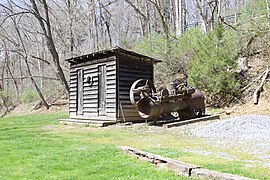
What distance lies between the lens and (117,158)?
5.52 meters

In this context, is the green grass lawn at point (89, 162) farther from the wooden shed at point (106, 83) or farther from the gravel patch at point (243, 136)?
the wooden shed at point (106, 83)

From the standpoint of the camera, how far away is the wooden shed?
A: 12.5 metres

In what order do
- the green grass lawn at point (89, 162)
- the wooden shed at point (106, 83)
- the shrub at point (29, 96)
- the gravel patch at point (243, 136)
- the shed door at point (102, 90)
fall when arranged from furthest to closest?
the shrub at point (29, 96) → the shed door at point (102, 90) → the wooden shed at point (106, 83) → the gravel patch at point (243, 136) → the green grass lawn at point (89, 162)

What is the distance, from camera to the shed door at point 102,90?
13008mm

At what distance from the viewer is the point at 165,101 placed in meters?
11.2

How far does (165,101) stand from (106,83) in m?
2.93

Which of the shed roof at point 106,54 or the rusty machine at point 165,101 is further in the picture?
the shed roof at point 106,54

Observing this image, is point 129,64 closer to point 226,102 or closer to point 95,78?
point 95,78

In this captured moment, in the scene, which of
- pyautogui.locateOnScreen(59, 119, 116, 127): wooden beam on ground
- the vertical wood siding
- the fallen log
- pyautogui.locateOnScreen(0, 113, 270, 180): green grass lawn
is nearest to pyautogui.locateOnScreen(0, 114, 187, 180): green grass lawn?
pyautogui.locateOnScreen(0, 113, 270, 180): green grass lawn

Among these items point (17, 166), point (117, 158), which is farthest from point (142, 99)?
point (17, 166)

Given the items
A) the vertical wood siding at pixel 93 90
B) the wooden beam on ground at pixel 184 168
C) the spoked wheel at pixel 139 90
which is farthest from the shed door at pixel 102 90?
the wooden beam on ground at pixel 184 168

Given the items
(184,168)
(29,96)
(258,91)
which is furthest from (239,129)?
(29,96)

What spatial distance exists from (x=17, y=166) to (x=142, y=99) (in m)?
6.45

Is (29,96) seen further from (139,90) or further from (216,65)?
(139,90)
